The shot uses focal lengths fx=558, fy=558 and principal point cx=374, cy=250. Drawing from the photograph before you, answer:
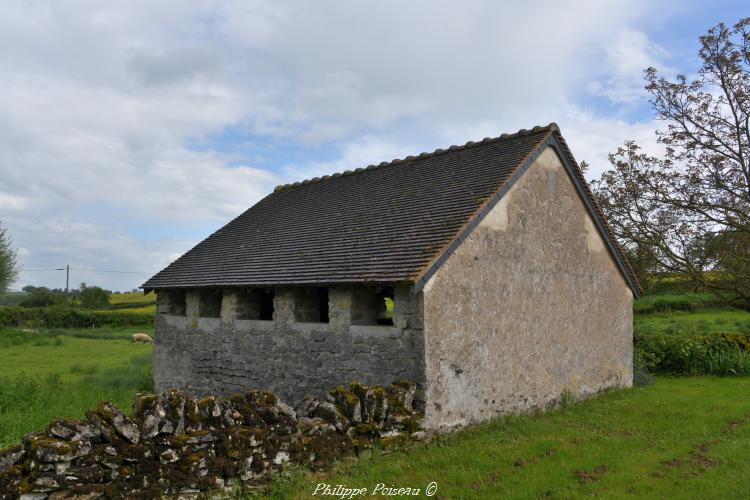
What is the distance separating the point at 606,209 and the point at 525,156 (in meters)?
8.77

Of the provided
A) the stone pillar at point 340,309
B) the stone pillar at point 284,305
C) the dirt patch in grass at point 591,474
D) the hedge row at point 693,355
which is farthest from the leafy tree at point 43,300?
the dirt patch in grass at point 591,474

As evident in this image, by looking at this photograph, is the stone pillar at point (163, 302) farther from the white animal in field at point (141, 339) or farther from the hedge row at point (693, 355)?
the white animal in field at point (141, 339)

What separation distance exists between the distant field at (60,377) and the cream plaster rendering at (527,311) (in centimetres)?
740

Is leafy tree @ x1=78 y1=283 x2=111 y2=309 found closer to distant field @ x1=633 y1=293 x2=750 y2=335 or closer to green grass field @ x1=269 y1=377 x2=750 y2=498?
distant field @ x1=633 y1=293 x2=750 y2=335

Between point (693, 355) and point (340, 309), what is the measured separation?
453 inches

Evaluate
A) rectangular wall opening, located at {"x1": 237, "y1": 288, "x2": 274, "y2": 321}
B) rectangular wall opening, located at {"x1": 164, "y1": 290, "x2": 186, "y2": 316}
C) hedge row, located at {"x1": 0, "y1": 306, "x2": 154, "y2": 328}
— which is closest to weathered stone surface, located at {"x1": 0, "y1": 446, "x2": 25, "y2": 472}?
rectangular wall opening, located at {"x1": 237, "y1": 288, "x2": 274, "y2": 321}

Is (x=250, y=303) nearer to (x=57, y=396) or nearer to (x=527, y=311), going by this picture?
(x=57, y=396)

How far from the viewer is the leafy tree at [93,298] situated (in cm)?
5109

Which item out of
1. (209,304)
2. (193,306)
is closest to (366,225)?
(209,304)

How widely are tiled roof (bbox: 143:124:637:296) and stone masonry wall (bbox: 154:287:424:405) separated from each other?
56 cm

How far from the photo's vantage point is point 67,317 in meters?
38.6

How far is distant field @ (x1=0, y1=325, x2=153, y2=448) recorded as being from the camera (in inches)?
457

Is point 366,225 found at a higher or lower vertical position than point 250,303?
Answer: higher

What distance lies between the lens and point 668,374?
15.8 m
